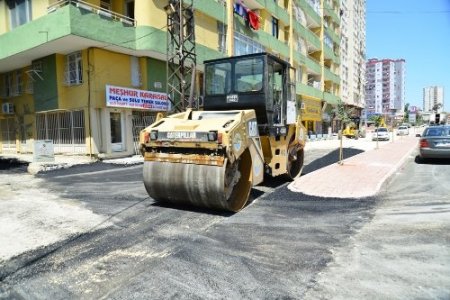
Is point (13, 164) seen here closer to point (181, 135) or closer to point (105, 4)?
point (105, 4)

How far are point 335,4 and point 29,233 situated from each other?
201ft

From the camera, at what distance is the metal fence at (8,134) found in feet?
80.6

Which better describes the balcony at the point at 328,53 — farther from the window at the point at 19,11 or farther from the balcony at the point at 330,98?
the window at the point at 19,11

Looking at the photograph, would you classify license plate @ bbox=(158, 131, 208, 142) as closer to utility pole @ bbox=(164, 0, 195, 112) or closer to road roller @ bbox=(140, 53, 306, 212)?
road roller @ bbox=(140, 53, 306, 212)

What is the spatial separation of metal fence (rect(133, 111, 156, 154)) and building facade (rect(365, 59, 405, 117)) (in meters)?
120

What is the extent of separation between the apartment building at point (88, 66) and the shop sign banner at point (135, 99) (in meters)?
0.05

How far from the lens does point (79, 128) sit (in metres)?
18.8

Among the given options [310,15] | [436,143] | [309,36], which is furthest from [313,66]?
[436,143]

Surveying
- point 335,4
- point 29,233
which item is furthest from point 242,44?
point 335,4

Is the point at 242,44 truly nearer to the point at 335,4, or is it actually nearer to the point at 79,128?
the point at 79,128

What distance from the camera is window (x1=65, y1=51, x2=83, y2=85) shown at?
1842cm

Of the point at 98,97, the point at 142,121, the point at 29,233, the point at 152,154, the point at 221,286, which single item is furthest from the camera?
the point at 142,121

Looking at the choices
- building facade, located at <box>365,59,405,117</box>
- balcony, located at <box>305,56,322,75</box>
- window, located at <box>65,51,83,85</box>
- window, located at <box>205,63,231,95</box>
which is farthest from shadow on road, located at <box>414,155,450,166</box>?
building facade, located at <box>365,59,405,117</box>

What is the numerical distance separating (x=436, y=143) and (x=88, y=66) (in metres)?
16.5
